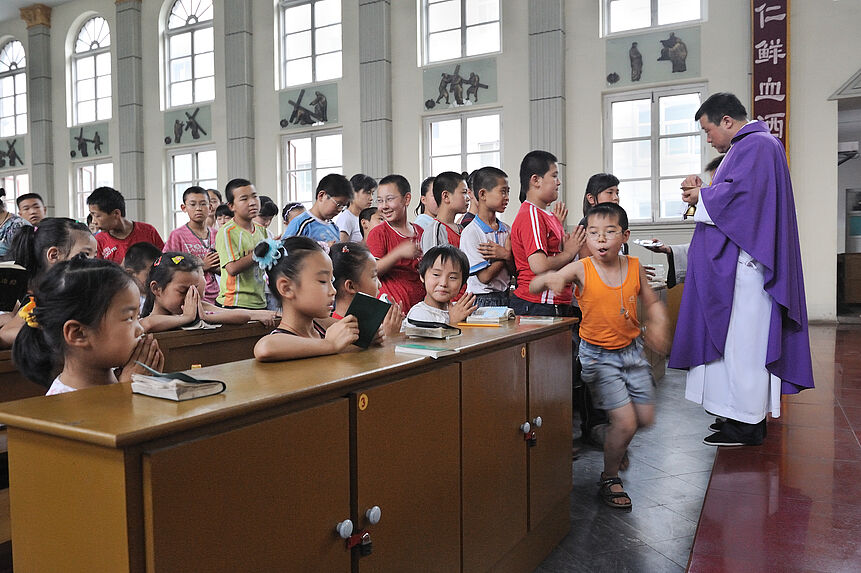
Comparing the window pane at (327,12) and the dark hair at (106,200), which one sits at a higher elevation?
the window pane at (327,12)

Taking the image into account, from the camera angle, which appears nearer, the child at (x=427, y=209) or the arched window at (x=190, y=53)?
the child at (x=427, y=209)

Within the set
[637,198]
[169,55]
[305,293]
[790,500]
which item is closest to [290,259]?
[305,293]

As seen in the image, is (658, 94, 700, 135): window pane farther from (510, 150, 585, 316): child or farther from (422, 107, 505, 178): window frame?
(510, 150, 585, 316): child

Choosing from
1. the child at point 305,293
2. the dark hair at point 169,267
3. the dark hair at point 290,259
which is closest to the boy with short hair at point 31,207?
the dark hair at point 169,267

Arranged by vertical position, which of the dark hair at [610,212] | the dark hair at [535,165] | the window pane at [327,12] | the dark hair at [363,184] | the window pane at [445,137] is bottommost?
the dark hair at [610,212]

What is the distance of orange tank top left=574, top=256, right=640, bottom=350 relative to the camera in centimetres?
287

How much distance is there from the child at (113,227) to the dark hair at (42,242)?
4.01 feet

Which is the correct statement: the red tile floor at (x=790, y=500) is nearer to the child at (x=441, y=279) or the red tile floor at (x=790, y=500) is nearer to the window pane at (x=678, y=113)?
the child at (x=441, y=279)

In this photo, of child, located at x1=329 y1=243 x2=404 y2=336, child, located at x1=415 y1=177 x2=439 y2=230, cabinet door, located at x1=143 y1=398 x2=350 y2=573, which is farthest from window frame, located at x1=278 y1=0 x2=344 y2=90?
cabinet door, located at x1=143 y1=398 x2=350 y2=573

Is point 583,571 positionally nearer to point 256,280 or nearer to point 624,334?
point 624,334

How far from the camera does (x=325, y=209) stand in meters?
4.21

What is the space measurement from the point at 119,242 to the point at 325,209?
4.80 ft

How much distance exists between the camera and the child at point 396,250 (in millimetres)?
3348

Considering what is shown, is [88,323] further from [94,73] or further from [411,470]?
[94,73]
